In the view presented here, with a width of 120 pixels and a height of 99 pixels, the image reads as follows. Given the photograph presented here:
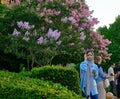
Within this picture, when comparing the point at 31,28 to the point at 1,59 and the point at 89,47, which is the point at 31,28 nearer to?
the point at 1,59

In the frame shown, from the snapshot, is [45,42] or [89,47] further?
[89,47]

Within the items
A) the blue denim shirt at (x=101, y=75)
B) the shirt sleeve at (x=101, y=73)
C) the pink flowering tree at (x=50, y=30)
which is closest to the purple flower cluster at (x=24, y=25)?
the pink flowering tree at (x=50, y=30)

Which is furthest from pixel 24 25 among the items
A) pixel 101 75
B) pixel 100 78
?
pixel 101 75

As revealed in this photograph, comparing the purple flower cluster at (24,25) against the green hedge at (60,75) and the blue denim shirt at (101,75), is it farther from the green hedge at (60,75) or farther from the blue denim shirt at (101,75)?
the green hedge at (60,75)

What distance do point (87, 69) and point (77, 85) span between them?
18.8 inches

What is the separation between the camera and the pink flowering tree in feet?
64.8

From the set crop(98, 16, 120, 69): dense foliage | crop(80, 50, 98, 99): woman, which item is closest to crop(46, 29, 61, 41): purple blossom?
crop(80, 50, 98, 99): woman

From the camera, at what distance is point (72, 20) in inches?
830

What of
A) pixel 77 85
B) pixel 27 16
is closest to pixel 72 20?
pixel 27 16

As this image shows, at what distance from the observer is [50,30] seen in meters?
19.7

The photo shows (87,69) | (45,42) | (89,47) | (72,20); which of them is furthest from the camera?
(89,47)

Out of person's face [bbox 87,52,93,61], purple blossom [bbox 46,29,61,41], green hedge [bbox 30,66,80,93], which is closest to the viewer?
person's face [bbox 87,52,93,61]

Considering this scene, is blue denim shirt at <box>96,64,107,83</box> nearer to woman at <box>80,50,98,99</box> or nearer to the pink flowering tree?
woman at <box>80,50,98,99</box>

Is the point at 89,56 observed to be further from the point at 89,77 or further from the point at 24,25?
the point at 24,25
